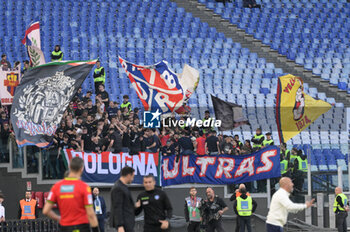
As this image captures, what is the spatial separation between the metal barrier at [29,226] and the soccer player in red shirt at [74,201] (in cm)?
862

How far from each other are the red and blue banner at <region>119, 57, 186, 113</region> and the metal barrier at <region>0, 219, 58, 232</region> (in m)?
4.52

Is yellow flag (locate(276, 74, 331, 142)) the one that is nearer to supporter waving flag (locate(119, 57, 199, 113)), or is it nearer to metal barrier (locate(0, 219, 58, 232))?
supporter waving flag (locate(119, 57, 199, 113))

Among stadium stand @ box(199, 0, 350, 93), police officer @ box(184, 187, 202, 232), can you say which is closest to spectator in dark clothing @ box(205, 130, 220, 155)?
police officer @ box(184, 187, 202, 232)

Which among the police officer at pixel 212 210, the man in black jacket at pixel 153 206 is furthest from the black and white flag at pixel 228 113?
the man in black jacket at pixel 153 206

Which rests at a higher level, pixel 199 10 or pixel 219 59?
pixel 199 10

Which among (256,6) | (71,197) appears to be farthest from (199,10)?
(71,197)

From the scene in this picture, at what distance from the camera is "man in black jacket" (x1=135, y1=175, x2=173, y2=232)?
1272 centimetres

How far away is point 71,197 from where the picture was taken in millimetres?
10250

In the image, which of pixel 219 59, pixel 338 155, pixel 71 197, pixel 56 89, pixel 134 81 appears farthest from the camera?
pixel 219 59

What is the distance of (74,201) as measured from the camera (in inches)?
404

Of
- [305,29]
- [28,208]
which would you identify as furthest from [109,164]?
[305,29]

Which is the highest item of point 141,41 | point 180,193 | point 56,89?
point 141,41

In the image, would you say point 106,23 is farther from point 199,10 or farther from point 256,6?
point 256,6

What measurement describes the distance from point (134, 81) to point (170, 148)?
2.12m
